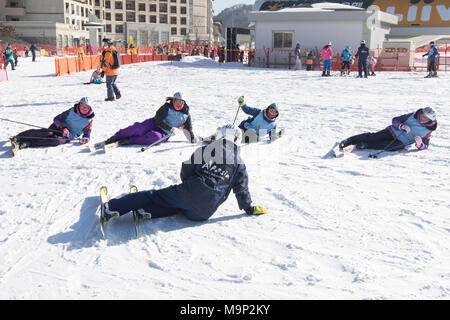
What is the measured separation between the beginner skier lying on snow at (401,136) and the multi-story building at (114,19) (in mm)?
43254

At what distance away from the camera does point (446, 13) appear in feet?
116

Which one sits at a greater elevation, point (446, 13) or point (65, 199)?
point (446, 13)

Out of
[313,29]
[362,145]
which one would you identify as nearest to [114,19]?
[313,29]

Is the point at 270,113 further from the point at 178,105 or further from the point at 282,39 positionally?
the point at 282,39

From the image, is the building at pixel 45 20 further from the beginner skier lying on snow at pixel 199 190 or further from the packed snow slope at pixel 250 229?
the beginner skier lying on snow at pixel 199 190

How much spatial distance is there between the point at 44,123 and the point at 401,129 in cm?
606

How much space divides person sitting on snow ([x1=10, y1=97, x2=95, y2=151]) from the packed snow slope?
0.64ft

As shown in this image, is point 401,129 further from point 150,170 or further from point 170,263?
point 170,263

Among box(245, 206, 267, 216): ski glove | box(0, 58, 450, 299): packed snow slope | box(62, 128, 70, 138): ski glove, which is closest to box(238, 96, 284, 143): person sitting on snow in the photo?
box(0, 58, 450, 299): packed snow slope

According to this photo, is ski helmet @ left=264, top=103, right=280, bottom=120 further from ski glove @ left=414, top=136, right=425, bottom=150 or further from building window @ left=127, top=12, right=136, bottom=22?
building window @ left=127, top=12, right=136, bottom=22

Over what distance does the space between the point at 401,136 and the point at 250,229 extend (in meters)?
3.49

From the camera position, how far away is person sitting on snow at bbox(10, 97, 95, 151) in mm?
6188
